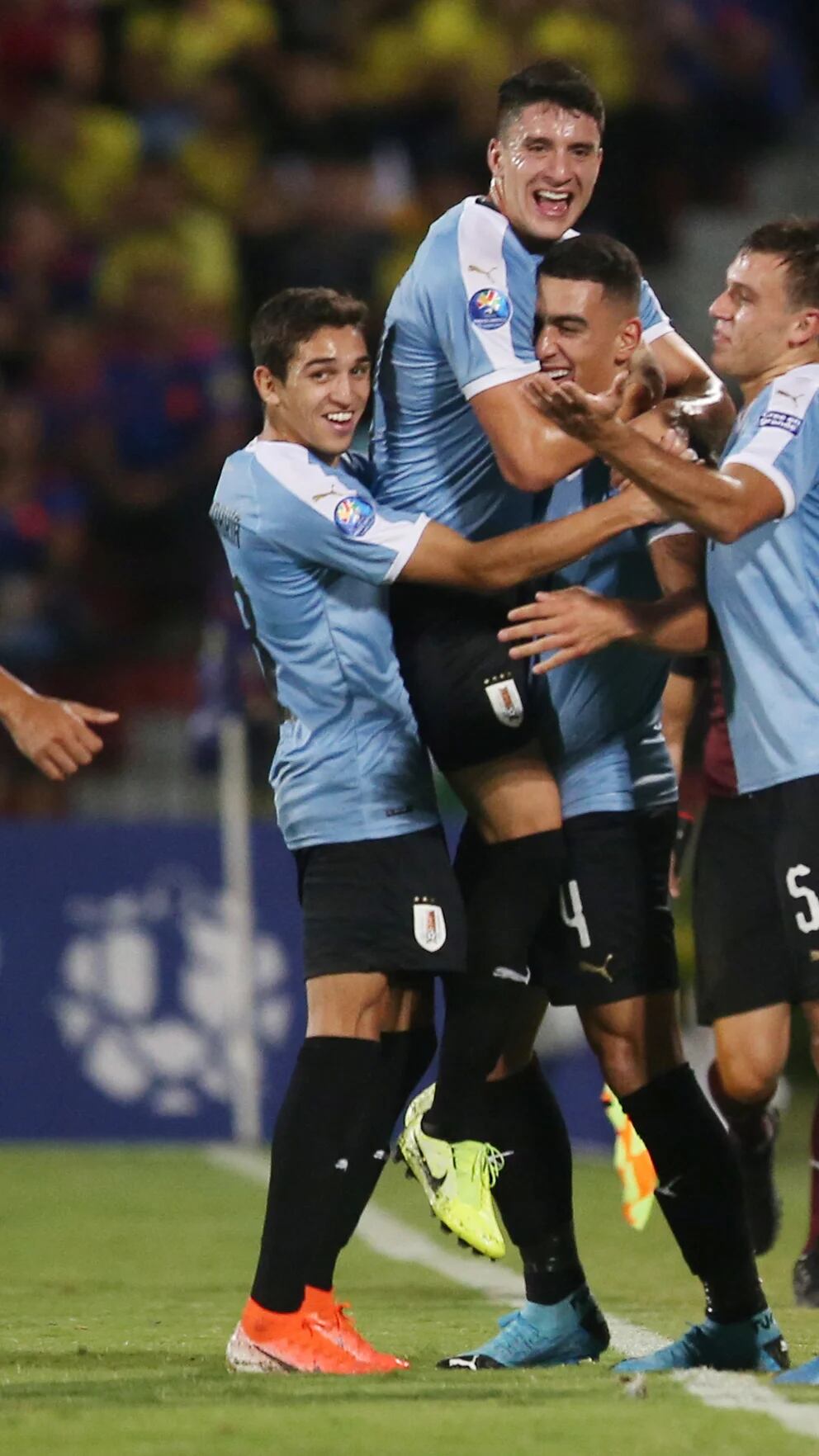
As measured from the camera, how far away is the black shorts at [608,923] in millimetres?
4750

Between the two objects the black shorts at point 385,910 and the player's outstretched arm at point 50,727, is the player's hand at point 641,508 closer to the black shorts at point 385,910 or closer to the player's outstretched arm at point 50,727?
the black shorts at point 385,910

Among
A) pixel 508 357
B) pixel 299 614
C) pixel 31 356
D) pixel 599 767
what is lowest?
pixel 599 767

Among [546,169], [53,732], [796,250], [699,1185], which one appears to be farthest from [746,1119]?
[546,169]

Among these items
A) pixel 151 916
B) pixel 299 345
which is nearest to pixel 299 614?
pixel 299 345

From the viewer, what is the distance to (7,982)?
1034 centimetres

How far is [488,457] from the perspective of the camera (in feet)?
15.8

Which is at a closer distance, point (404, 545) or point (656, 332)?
point (404, 545)

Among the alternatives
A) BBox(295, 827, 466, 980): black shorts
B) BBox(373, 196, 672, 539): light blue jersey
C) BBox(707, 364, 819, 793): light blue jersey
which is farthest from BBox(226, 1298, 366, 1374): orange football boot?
BBox(373, 196, 672, 539): light blue jersey

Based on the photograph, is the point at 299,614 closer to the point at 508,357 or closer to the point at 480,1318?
the point at 508,357

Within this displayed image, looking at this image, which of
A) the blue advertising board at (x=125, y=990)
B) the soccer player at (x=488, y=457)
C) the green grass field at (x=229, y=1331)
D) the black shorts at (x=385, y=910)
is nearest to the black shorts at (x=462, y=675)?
the soccer player at (x=488, y=457)

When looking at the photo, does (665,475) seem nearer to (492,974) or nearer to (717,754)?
(492,974)

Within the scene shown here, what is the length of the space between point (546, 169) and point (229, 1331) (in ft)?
8.76

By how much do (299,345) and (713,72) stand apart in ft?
32.7

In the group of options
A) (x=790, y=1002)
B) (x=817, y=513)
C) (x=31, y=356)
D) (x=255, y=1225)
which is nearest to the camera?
(x=817, y=513)
